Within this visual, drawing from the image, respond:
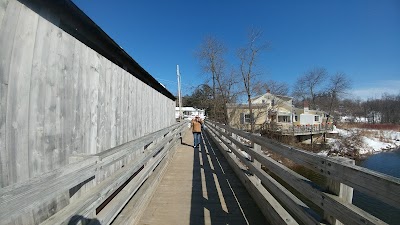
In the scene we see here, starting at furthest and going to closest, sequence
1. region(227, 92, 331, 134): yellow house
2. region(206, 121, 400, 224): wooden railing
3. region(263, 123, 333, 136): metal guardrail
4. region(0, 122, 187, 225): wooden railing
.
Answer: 1. region(227, 92, 331, 134): yellow house
2. region(263, 123, 333, 136): metal guardrail
3. region(206, 121, 400, 224): wooden railing
4. region(0, 122, 187, 225): wooden railing

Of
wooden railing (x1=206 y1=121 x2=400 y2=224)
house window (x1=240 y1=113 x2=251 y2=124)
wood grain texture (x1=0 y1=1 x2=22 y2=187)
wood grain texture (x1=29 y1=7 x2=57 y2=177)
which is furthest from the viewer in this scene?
house window (x1=240 y1=113 x2=251 y2=124)

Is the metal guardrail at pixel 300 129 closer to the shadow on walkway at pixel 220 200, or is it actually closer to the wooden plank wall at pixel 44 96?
the shadow on walkway at pixel 220 200

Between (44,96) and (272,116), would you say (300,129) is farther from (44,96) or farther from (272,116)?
(44,96)

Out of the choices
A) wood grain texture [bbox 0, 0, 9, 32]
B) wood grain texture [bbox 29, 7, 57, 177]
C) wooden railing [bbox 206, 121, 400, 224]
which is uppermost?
wood grain texture [bbox 0, 0, 9, 32]

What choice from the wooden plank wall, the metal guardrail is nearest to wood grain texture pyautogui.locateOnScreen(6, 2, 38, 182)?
the wooden plank wall

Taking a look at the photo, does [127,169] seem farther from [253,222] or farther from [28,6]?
[28,6]

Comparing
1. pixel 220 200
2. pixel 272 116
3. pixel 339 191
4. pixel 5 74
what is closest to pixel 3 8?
pixel 5 74

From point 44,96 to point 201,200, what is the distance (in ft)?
11.8

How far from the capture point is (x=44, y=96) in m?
2.74

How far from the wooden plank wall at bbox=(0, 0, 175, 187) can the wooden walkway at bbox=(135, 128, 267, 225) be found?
1563 mm

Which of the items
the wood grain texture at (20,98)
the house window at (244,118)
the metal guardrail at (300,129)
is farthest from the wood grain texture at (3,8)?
the house window at (244,118)

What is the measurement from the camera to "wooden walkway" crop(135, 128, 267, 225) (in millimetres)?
4441

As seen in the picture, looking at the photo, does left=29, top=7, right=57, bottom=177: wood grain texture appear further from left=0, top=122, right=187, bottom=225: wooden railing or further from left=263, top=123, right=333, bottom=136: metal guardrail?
left=263, top=123, right=333, bottom=136: metal guardrail

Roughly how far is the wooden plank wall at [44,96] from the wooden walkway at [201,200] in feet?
5.13
